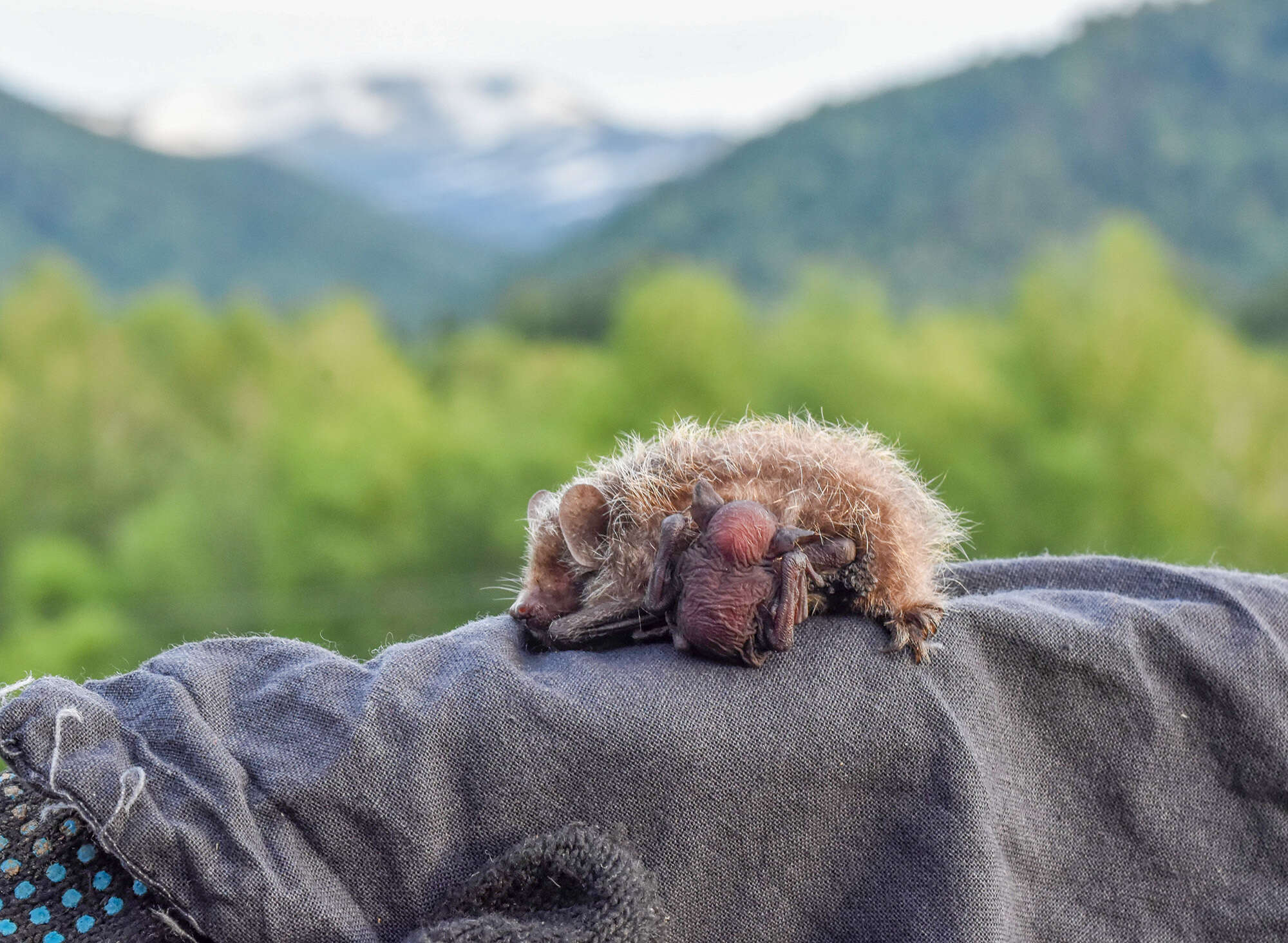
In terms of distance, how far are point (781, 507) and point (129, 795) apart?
180 cm

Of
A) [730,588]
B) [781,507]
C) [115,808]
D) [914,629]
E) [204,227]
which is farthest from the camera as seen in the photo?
[204,227]

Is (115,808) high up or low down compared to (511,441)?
up

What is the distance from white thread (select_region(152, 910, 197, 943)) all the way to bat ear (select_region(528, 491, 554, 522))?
1638mm

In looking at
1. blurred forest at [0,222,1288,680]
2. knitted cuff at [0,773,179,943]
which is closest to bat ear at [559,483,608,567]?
knitted cuff at [0,773,179,943]

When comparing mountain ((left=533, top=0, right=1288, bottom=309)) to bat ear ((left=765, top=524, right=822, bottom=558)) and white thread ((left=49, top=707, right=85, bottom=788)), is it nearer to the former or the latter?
bat ear ((left=765, top=524, right=822, bottom=558))

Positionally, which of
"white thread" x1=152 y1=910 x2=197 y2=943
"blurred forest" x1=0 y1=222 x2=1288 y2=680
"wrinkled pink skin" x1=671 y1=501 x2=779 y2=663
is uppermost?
"wrinkled pink skin" x1=671 y1=501 x2=779 y2=663

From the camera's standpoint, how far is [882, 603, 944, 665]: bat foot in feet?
9.32

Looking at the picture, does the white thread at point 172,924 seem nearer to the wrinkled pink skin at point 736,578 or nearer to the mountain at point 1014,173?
the wrinkled pink skin at point 736,578

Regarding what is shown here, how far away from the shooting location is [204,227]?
4178 inches

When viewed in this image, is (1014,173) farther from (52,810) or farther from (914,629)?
(52,810)

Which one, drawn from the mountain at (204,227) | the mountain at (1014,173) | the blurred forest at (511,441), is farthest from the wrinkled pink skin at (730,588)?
the mountain at (204,227)

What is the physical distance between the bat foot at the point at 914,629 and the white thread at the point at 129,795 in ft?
6.09

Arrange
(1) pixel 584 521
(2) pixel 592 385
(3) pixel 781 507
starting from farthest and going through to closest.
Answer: (2) pixel 592 385
(1) pixel 584 521
(3) pixel 781 507

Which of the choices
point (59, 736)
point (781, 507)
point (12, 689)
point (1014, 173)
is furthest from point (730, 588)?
point (1014, 173)
